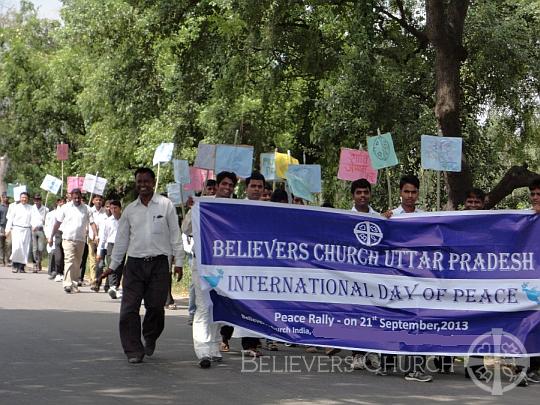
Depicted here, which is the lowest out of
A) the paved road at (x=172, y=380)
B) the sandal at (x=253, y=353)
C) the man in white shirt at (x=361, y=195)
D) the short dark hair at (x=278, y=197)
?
the paved road at (x=172, y=380)

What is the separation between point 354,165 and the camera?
16.7 metres

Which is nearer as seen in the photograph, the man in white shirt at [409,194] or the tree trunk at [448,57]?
the man in white shirt at [409,194]

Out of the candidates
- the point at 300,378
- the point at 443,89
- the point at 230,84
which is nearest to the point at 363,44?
the point at 443,89

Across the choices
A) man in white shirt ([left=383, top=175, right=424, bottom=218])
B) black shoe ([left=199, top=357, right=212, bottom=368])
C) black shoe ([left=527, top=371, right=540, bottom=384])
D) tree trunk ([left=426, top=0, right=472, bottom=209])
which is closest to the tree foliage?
tree trunk ([left=426, top=0, right=472, bottom=209])

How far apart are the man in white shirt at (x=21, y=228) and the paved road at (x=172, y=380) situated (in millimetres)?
14624

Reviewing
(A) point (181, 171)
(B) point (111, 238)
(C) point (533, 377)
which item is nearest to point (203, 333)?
(C) point (533, 377)

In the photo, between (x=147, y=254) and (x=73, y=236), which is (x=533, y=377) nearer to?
(x=147, y=254)

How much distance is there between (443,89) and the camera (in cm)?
1984

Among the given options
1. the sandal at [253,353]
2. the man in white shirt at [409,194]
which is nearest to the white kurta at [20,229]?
the sandal at [253,353]

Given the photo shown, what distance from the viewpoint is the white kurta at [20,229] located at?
28.4 metres

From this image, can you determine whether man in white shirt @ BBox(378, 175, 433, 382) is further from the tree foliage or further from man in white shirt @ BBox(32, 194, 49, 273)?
man in white shirt @ BBox(32, 194, 49, 273)

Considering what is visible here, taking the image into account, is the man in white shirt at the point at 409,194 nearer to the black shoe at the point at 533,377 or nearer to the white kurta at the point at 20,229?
the black shoe at the point at 533,377

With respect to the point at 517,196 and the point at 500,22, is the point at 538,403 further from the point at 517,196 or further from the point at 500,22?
the point at 517,196

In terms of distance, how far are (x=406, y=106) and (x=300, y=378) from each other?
1320 cm
